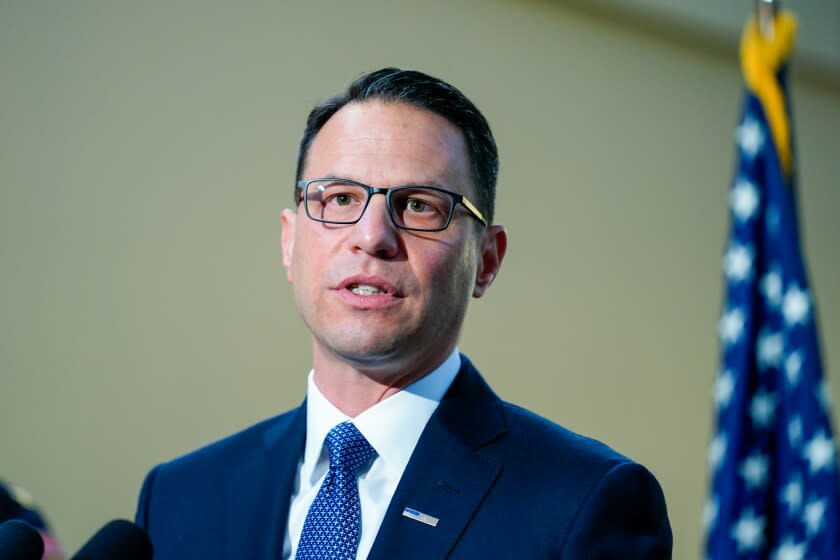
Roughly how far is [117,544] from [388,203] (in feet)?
2.98

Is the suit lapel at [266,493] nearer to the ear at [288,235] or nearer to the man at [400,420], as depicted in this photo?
the man at [400,420]

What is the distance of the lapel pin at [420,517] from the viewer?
1.84 metres

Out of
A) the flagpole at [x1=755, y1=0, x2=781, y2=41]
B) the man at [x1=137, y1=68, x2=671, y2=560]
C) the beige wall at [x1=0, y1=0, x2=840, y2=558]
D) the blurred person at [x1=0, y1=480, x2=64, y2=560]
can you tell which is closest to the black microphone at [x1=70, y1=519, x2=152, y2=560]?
the blurred person at [x1=0, y1=480, x2=64, y2=560]

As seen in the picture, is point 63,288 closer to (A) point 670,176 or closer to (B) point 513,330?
(B) point 513,330

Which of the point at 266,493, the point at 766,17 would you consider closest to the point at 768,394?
the point at 766,17

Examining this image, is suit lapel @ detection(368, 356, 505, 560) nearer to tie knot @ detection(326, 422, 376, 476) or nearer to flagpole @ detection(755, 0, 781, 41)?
tie knot @ detection(326, 422, 376, 476)

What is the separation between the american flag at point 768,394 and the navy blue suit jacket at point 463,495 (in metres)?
0.39

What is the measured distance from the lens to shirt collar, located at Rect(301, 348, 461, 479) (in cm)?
196

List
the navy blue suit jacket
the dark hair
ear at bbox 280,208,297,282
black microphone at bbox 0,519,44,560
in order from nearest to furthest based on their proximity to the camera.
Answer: black microphone at bbox 0,519,44,560 < the navy blue suit jacket < the dark hair < ear at bbox 280,208,297,282

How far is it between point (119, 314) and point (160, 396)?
300 mm

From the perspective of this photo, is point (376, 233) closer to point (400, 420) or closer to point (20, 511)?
point (400, 420)

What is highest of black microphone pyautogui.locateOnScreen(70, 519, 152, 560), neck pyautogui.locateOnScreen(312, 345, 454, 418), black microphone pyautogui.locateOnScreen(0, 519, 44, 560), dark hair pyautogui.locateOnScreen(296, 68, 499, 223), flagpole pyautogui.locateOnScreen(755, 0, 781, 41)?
flagpole pyautogui.locateOnScreen(755, 0, 781, 41)

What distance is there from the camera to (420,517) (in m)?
1.84

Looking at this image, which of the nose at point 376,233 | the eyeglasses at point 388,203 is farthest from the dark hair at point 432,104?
the nose at point 376,233
